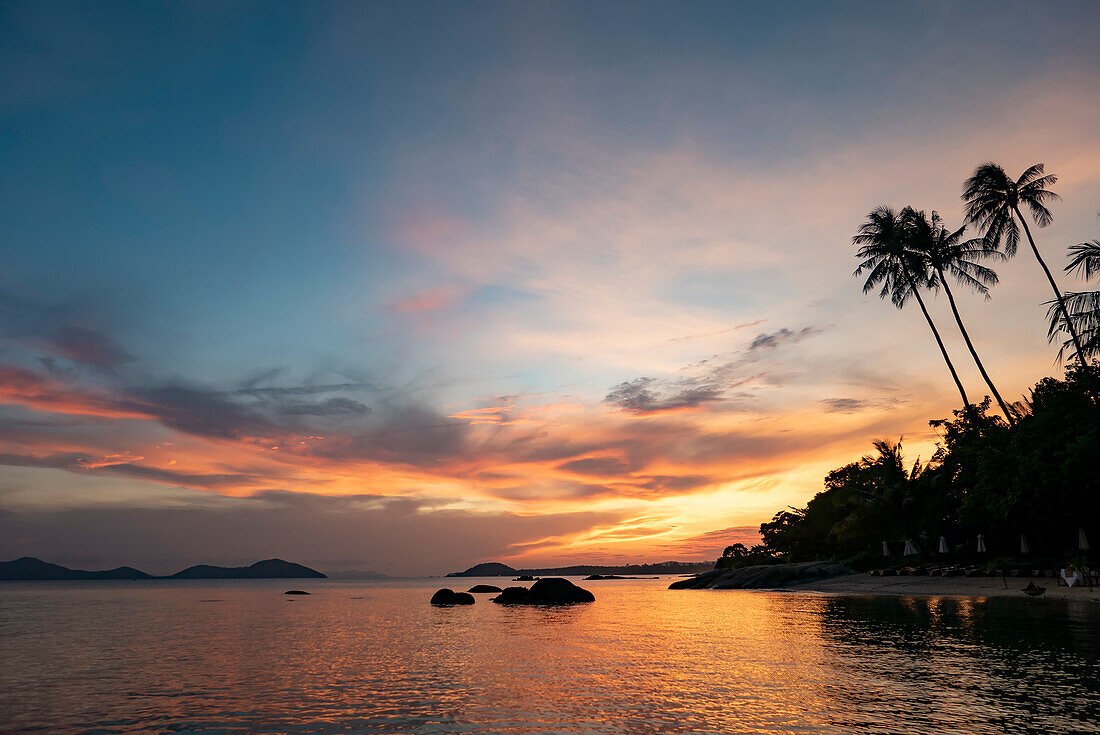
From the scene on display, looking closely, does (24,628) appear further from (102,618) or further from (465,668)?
(465,668)

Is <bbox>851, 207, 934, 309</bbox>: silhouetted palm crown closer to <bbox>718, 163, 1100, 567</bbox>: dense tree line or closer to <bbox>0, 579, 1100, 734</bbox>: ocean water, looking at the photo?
<bbox>718, 163, 1100, 567</bbox>: dense tree line

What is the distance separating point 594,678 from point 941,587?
45477mm

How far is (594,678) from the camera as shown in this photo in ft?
70.2

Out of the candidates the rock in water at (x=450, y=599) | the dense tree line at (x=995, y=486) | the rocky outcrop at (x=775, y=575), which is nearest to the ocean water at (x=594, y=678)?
the dense tree line at (x=995, y=486)

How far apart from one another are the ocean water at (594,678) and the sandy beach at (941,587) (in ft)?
19.8

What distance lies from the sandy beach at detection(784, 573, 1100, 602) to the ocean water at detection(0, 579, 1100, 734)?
19.8 feet

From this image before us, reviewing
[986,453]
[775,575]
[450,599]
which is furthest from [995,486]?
[450,599]

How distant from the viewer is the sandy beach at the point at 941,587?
137ft

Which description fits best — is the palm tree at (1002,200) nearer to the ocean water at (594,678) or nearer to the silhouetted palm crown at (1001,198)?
the silhouetted palm crown at (1001,198)

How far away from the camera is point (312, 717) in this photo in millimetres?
16297

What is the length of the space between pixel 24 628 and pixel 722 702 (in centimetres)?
4645

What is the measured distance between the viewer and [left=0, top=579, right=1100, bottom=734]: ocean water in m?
15.1

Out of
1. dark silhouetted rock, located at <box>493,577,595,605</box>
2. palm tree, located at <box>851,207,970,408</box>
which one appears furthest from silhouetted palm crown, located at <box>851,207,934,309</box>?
dark silhouetted rock, located at <box>493,577,595,605</box>

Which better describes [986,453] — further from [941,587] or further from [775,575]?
[775,575]
